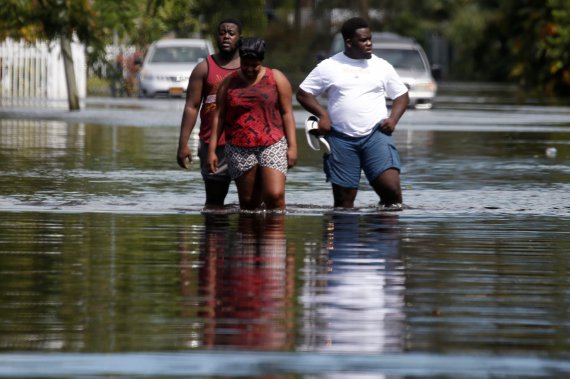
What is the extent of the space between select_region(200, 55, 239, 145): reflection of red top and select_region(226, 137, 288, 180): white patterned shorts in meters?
0.21

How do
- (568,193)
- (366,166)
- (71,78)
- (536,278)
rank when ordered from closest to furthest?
(536,278), (366,166), (568,193), (71,78)

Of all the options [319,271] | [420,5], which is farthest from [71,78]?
[420,5]

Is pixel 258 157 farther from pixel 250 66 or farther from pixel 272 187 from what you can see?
pixel 250 66

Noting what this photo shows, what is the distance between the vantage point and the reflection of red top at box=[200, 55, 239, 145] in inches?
562

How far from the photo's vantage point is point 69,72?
1396 inches

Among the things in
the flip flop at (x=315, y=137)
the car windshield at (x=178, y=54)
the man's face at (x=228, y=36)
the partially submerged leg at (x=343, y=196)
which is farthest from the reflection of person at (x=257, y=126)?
the car windshield at (x=178, y=54)

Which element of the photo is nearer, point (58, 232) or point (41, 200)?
point (58, 232)

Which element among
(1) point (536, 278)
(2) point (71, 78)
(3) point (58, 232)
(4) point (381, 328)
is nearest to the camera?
(4) point (381, 328)

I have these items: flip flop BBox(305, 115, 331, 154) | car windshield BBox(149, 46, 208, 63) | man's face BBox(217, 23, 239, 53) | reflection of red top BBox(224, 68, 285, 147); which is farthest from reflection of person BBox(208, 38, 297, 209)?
car windshield BBox(149, 46, 208, 63)

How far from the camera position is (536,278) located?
10.6 meters

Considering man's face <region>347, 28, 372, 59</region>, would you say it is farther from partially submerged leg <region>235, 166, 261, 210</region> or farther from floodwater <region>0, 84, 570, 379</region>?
partially submerged leg <region>235, 166, 261, 210</region>

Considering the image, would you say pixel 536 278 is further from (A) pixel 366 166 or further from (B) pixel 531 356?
(A) pixel 366 166

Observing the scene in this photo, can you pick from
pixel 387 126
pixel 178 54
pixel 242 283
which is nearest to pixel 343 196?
pixel 387 126

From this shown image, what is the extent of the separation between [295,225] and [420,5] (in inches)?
2948
